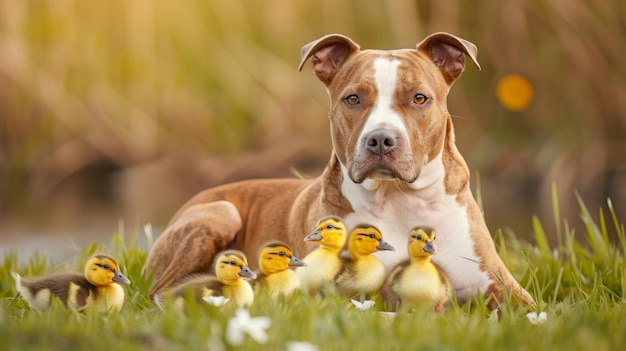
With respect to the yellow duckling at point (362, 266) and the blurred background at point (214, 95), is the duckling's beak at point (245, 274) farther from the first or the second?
the blurred background at point (214, 95)

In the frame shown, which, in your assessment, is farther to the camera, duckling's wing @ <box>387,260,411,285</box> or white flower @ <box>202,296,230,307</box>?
duckling's wing @ <box>387,260,411,285</box>

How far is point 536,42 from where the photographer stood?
12953 millimetres

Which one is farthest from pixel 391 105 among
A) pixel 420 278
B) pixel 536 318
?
pixel 536 318

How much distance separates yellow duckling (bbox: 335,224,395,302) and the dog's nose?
345 millimetres

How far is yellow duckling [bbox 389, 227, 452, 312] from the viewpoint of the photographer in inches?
156

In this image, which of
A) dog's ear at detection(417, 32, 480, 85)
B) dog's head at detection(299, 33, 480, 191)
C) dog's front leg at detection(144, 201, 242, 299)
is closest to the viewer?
dog's head at detection(299, 33, 480, 191)

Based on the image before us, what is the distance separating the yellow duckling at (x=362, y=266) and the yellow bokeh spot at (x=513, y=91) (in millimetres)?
9548

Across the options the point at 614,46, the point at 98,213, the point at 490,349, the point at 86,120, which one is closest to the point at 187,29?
the point at 86,120

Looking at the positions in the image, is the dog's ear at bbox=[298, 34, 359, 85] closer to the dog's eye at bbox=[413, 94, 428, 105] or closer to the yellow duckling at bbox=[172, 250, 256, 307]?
the dog's eye at bbox=[413, 94, 428, 105]

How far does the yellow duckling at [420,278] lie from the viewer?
13.0 feet

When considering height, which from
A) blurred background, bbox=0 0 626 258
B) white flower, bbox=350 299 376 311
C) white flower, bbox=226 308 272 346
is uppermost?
white flower, bbox=226 308 272 346

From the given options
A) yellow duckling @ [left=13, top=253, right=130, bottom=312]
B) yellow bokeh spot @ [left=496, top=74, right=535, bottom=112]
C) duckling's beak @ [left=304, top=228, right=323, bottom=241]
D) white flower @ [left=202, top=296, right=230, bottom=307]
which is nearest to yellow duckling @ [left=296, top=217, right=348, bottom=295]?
duckling's beak @ [left=304, top=228, right=323, bottom=241]

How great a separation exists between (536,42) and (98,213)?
253 inches

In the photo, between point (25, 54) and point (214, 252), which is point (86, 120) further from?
point (214, 252)
